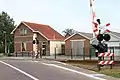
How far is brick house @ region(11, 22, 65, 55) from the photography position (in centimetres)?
7294

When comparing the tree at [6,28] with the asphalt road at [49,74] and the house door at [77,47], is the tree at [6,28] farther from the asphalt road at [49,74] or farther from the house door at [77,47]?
the asphalt road at [49,74]

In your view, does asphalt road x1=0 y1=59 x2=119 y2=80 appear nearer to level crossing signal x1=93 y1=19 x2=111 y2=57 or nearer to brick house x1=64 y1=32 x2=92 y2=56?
level crossing signal x1=93 y1=19 x2=111 y2=57

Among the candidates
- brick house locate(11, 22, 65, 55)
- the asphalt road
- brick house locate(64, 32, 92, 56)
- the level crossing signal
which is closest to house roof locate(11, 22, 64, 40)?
brick house locate(11, 22, 65, 55)

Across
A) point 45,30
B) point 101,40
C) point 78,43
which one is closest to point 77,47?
point 78,43

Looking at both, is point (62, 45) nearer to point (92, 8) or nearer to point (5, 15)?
point (5, 15)

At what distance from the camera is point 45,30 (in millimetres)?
79375

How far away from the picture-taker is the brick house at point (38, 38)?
239 feet

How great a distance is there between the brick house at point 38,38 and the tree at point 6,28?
14.1m

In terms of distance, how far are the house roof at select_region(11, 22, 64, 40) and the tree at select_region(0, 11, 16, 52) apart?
1377cm

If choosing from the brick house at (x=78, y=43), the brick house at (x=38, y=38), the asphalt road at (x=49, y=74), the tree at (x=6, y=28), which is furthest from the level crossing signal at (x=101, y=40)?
the tree at (x=6, y=28)

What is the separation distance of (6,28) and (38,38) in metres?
26.3

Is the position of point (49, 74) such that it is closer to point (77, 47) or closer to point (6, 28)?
point (77, 47)

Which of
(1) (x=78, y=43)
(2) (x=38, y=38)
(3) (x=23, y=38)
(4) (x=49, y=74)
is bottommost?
(4) (x=49, y=74)

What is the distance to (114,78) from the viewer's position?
57.1 feet
